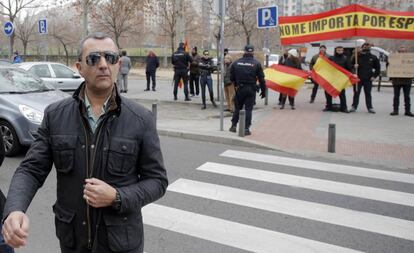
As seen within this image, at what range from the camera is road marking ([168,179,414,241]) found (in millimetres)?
5156

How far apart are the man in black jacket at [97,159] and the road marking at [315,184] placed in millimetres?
4654

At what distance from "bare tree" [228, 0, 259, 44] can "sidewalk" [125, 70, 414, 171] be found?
20.0 meters

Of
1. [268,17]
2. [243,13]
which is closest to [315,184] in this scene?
[268,17]

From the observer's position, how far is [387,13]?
43.9 feet

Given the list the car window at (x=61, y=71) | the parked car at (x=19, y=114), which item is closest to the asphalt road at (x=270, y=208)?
the parked car at (x=19, y=114)

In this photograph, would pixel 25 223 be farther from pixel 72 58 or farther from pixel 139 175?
pixel 72 58

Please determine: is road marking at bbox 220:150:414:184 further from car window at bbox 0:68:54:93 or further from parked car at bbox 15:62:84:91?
parked car at bbox 15:62:84:91

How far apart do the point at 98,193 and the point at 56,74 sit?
46.6 ft

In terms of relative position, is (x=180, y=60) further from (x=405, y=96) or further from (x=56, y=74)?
(x=405, y=96)

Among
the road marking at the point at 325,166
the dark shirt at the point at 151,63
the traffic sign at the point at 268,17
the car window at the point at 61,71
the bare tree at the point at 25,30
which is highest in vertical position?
the bare tree at the point at 25,30

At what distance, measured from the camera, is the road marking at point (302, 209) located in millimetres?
5156

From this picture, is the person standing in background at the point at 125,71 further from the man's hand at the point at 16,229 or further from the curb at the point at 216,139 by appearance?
the man's hand at the point at 16,229

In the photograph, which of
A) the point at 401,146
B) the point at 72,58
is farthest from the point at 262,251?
the point at 72,58

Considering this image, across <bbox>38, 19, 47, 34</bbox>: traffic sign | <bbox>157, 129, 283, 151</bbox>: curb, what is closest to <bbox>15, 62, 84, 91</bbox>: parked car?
<bbox>38, 19, 47, 34</bbox>: traffic sign
